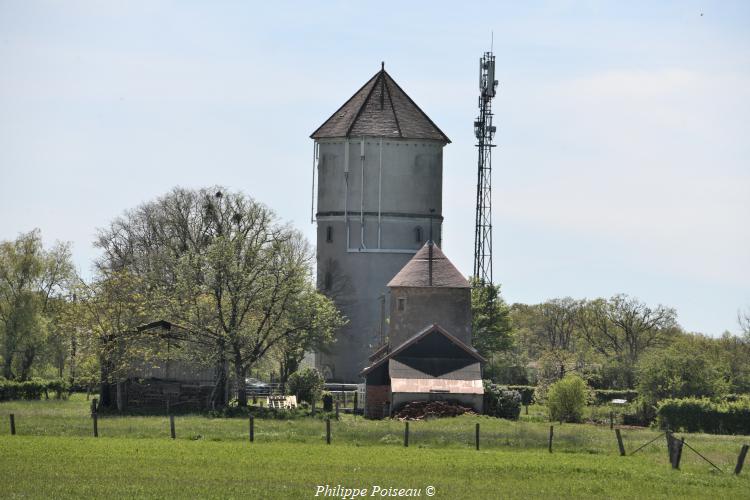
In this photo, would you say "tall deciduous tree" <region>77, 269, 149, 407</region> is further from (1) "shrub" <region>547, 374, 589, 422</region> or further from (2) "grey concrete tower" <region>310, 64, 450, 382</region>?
(2) "grey concrete tower" <region>310, 64, 450, 382</region>

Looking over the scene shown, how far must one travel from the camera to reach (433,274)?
2645 inches

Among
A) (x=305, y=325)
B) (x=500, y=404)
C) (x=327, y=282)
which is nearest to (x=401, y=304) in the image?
(x=305, y=325)

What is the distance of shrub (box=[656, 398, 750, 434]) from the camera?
56.5 m

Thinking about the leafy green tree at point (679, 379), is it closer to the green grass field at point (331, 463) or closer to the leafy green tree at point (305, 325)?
the leafy green tree at point (305, 325)

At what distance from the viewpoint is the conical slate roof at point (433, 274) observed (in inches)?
2633

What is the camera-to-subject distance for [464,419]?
54.7 m

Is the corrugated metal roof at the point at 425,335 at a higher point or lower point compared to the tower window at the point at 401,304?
lower

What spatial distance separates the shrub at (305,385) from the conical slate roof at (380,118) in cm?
2340

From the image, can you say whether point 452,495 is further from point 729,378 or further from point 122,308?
point 729,378

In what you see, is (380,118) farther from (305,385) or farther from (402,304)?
(305,385)

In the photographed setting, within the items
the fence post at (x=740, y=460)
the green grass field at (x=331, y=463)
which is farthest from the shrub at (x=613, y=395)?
the fence post at (x=740, y=460)

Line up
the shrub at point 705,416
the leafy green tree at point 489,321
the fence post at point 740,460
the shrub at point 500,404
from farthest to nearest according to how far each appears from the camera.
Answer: the leafy green tree at point 489,321 → the shrub at point 500,404 → the shrub at point 705,416 → the fence post at point 740,460

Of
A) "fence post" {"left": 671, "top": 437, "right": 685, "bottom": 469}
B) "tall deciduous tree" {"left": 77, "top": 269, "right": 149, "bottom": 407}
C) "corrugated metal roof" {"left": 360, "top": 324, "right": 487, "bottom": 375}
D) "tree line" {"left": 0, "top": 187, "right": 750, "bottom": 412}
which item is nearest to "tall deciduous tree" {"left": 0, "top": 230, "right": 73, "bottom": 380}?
"tree line" {"left": 0, "top": 187, "right": 750, "bottom": 412}

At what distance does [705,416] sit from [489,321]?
33467mm
